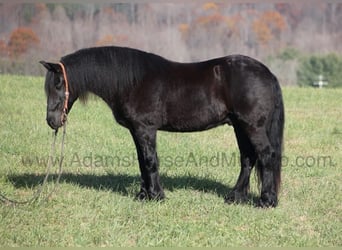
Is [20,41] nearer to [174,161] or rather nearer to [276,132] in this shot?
[174,161]

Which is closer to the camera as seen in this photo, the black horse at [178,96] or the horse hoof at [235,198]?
the black horse at [178,96]

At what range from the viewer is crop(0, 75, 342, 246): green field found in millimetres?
4816

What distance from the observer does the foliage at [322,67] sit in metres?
29.0

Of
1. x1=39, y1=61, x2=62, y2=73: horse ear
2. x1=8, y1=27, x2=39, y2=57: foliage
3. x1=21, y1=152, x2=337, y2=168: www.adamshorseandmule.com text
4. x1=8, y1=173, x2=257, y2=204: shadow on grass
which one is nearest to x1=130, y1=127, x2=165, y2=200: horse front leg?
x1=8, y1=173, x2=257, y2=204: shadow on grass

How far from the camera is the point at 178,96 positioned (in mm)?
5777

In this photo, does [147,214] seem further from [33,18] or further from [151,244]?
[33,18]

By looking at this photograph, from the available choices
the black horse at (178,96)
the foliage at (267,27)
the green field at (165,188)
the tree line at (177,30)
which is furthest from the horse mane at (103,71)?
the foliage at (267,27)

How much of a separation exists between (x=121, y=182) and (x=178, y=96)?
191 cm

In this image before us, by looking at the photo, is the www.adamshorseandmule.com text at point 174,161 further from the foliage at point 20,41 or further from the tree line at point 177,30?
the foliage at point 20,41

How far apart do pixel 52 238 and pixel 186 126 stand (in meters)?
2.09

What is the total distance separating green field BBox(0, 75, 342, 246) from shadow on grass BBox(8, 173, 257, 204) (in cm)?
2

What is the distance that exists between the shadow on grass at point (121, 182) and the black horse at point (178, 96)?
894 millimetres

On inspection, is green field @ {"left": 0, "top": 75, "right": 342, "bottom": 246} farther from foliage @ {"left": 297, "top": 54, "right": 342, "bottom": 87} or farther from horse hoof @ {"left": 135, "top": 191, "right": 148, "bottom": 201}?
foliage @ {"left": 297, "top": 54, "right": 342, "bottom": 87}

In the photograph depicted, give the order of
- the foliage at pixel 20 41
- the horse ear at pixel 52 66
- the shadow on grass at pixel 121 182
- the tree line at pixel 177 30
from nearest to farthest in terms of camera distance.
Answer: the horse ear at pixel 52 66, the shadow on grass at pixel 121 182, the foliage at pixel 20 41, the tree line at pixel 177 30
